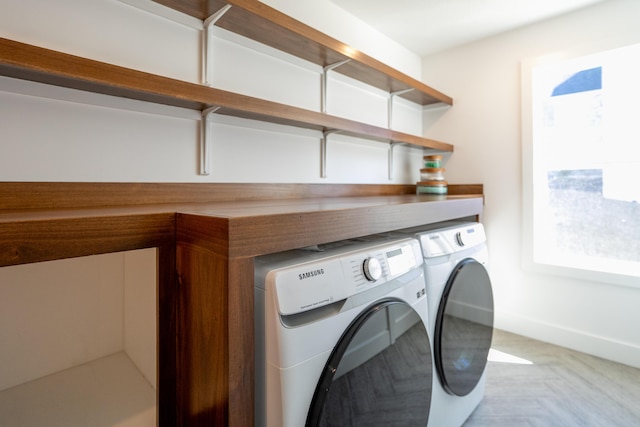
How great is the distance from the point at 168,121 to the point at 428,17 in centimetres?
175

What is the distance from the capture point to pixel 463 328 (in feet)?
4.11

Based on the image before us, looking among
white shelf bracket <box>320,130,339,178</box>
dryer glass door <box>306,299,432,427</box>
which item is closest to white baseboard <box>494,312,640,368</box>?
dryer glass door <box>306,299,432,427</box>

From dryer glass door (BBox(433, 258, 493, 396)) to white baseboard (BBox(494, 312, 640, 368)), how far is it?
102 centimetres

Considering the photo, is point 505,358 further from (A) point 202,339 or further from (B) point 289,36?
(B) point 289,36

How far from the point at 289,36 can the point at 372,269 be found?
3.65 ft

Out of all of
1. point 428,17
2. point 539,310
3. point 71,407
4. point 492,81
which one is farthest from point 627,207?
point 71,407

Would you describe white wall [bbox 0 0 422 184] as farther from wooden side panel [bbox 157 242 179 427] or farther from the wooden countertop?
wooden side panel [bbox 157 242 179 427]

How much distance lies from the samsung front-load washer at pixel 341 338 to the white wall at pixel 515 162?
5.29 feet

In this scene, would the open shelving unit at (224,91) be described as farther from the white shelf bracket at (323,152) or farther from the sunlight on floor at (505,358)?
the sunlight on floor at (505,358)

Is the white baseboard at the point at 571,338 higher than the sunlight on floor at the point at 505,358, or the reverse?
the white baseboard at the point at 571,338

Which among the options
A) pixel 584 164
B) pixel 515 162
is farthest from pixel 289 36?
pixel 584 164

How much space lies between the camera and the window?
1906mm

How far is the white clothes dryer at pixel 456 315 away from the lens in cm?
113

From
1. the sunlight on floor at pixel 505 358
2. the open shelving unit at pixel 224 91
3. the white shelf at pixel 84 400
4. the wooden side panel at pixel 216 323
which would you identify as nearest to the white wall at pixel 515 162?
the sunlight on floor at pixel 505 358
